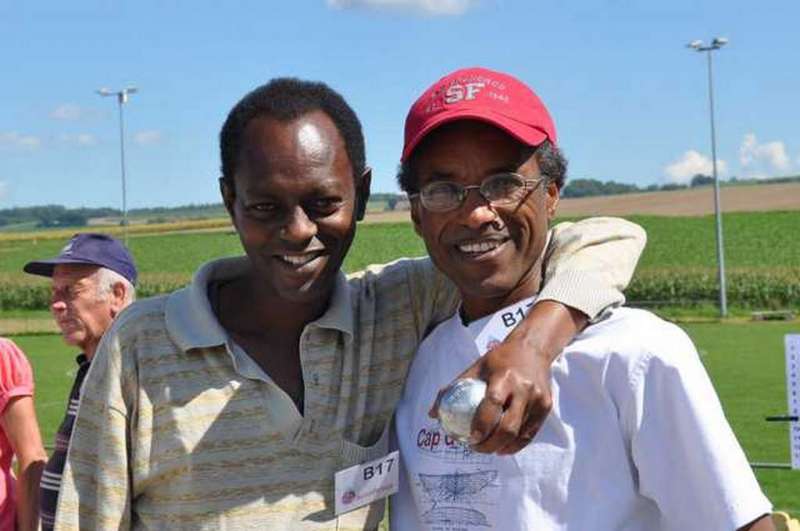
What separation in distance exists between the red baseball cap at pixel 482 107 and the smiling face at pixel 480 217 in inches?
1.3

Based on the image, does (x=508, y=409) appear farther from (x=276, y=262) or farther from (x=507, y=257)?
(x=276, y=262)

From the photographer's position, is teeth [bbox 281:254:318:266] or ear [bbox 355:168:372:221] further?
ear [bbox 355:168:372:221]

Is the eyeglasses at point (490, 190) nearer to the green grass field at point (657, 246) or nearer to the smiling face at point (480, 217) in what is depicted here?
the smiling face at point (480, 217)

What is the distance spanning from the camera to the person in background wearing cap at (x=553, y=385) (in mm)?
2180

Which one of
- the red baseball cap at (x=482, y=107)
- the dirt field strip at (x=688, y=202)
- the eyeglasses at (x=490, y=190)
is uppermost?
the dirt field strip at (x=688, y=202)

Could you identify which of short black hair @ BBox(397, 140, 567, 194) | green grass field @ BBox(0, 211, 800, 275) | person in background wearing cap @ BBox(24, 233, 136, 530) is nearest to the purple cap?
person in background wearing cap @ BBox(24, 233, 136, 530)

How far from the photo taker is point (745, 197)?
69.6 metres

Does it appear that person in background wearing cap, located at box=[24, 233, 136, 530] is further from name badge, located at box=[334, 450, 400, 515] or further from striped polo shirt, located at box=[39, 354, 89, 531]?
name badge, located at box=[334, 450, 400, 515]

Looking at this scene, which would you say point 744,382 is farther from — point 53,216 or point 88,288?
point 53,216

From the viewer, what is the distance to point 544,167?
8.00ft

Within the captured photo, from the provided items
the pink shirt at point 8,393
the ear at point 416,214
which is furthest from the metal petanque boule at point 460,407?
the pink shirt at point 8,393

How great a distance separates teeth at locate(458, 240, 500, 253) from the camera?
7.82 ft

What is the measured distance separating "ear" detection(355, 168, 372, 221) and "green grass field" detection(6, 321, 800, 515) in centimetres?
323

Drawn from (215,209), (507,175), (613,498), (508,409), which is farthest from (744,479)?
(215,209)
